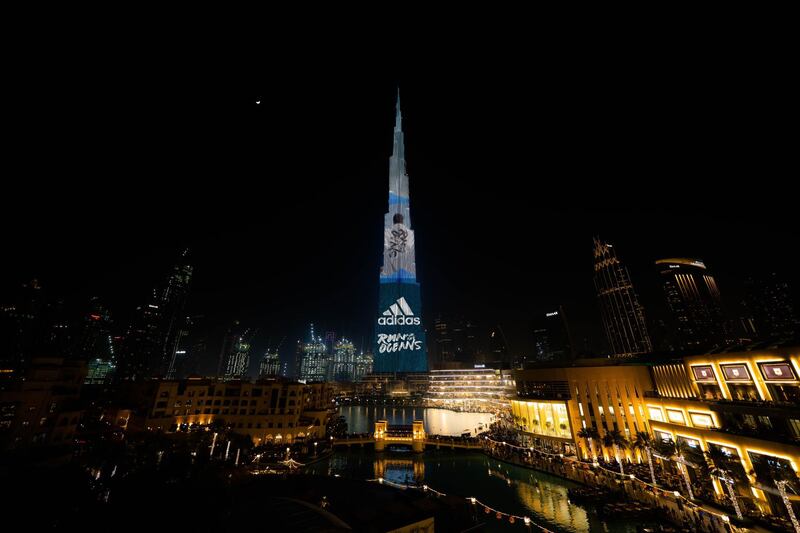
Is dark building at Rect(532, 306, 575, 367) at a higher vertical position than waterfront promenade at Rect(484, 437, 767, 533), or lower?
higher

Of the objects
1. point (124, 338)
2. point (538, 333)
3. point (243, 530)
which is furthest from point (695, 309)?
point (124, 338)

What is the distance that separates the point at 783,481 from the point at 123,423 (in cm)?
6530

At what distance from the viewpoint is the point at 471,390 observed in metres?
89.6

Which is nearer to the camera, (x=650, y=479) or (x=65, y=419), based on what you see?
(x=650, y=479)

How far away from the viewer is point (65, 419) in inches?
A: 1159

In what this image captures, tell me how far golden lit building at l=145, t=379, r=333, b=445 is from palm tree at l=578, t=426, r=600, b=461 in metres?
35.8

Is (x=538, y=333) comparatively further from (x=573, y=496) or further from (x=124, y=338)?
(x=124, y=338)

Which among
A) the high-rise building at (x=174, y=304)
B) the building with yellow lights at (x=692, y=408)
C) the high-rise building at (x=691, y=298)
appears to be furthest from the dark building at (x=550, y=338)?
the high-rise building at (x=174, y=304)

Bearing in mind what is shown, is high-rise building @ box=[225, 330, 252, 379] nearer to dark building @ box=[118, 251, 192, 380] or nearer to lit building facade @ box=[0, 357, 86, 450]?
dark building @ box=[118, 251, 192, 380]

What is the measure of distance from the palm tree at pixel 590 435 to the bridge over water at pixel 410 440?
1441cm

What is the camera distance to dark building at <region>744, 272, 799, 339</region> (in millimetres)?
97019

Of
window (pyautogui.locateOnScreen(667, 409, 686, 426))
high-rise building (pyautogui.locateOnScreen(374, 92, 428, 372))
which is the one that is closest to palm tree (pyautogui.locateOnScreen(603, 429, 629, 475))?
window (pyautogui.locateOnScreen(667, 409, 686, 426))

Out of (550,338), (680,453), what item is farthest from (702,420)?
(550,338)

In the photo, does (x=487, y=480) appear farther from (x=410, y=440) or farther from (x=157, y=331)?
(x=157, y=331)
